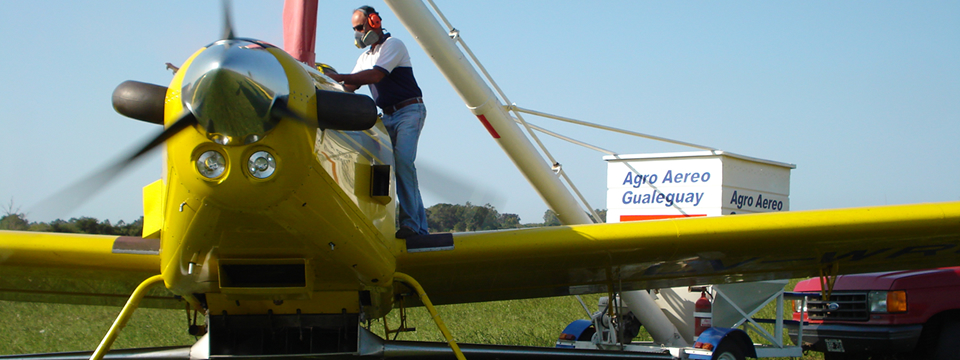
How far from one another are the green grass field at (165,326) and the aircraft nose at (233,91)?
5394 millimetres

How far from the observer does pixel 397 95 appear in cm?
515

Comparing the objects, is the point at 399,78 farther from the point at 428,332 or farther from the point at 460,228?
the point at 428,332

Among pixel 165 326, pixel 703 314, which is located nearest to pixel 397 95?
pixel 703 314

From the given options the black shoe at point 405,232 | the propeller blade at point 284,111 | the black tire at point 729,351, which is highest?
the propeller blade at point 284,111

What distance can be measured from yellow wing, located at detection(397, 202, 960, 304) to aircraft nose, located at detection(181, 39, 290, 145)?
5.85 ft

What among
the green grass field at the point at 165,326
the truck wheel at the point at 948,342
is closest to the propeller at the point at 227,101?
the green grass field at the point at 165,326

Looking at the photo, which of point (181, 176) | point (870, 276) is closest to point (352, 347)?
point (181, 176)

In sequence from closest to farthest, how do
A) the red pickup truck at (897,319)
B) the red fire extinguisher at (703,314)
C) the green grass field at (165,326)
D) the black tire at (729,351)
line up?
the black tire at (729,351), the red fire extinguisher at (703,314), the red pickup truck at (897,319), the green grass field at (165,326)

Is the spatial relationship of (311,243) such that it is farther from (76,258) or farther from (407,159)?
(76,258)

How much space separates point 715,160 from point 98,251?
523cm

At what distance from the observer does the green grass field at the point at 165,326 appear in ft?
32.3

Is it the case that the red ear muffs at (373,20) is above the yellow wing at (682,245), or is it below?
above

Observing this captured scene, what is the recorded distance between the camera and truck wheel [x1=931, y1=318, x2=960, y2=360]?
710 centimetres

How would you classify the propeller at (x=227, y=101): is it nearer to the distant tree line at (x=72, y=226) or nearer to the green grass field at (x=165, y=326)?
the distant tree line at (x=72, y=226)
